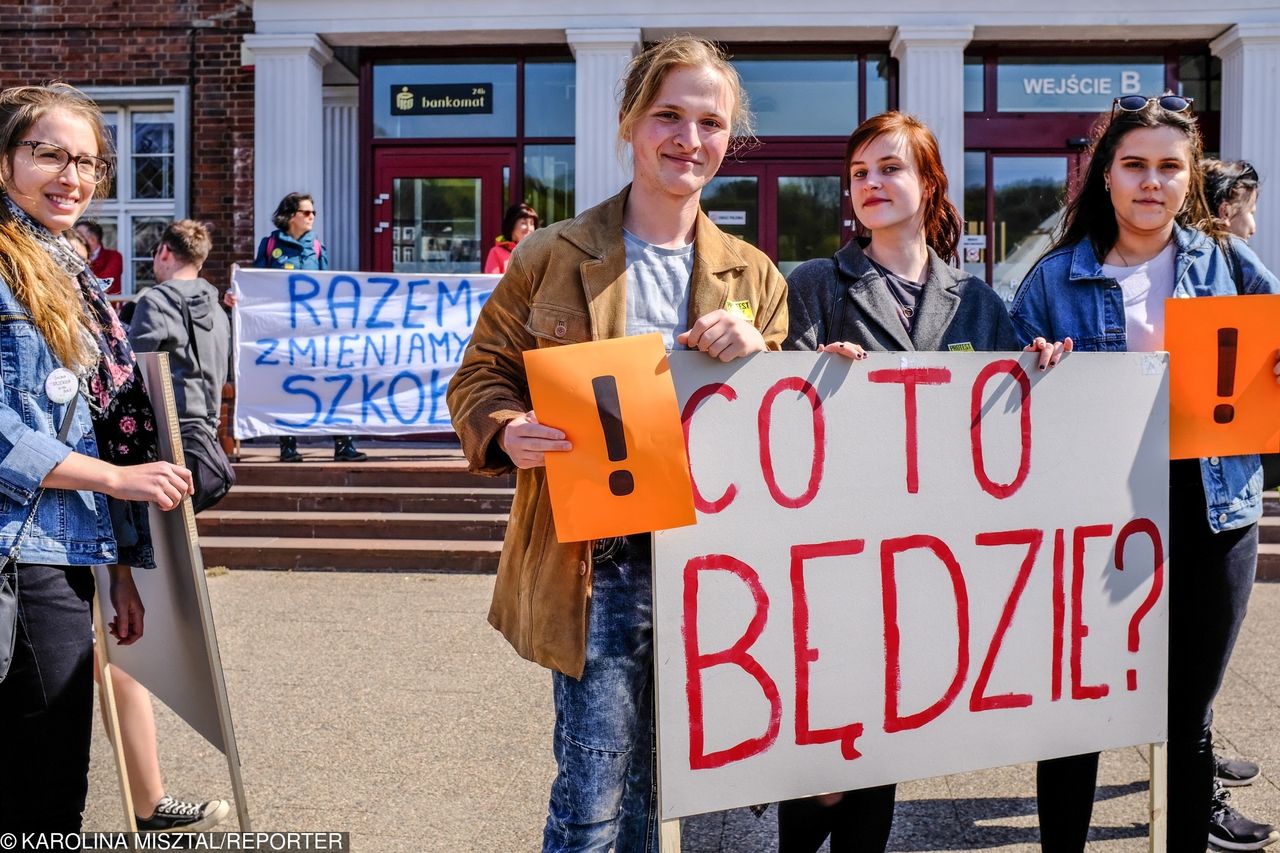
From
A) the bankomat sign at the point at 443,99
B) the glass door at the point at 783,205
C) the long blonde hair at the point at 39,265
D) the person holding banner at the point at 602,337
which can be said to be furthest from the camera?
the bankomat sign at the point at 443,99

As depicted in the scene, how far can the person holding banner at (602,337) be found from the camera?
6.88 ft

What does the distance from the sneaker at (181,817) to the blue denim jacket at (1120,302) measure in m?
2.70

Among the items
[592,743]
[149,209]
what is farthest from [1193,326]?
[149,209]

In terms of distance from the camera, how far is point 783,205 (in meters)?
10.8

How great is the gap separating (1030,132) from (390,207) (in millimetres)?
6081

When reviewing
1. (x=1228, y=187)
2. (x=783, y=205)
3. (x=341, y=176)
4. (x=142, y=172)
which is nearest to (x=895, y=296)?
(x=1228, y=187)

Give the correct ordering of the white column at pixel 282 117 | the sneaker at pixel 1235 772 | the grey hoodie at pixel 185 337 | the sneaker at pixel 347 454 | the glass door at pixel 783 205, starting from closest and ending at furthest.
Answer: the sneaker at pixel 1235 772
the grey hoodie at pixel 185 337
the sneaker at pixel 347 454
the white column at pixel 282 117
the glass door at pixel 783 205

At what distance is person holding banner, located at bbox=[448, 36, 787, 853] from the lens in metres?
2.10

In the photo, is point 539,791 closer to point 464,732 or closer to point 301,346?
point 464,732

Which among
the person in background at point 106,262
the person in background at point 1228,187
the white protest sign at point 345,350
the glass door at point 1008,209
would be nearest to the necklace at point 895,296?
the person in background at point 1228,187

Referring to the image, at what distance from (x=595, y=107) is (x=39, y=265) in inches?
325

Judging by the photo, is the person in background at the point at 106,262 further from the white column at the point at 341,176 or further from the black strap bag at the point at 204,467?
the black strap bag at the point at 204,467

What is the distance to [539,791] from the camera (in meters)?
3.65

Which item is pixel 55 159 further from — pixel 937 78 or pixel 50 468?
pixel 937 78
